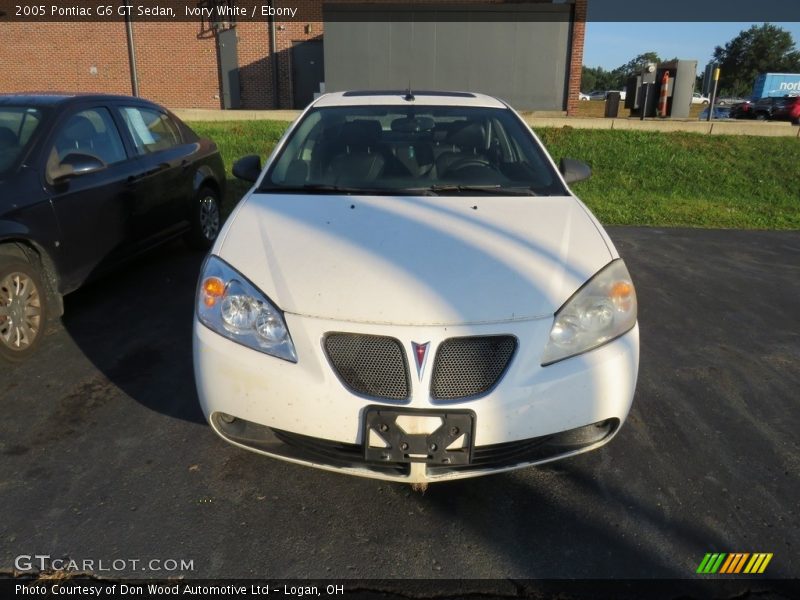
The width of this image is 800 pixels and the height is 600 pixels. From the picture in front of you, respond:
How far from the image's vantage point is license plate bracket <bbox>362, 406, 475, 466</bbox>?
226cm

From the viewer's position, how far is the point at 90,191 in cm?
446

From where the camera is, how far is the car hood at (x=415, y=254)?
2393 mm

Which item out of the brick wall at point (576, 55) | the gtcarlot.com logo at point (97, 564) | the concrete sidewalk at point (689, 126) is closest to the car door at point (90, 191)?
the gtcarlot.com logo at point (97, 564)

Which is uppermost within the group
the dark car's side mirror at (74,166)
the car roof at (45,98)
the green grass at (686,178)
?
the car roof at (45,98)

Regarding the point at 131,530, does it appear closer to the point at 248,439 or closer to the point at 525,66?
the point at 248,439

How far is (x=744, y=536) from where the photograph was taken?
98.1 inches

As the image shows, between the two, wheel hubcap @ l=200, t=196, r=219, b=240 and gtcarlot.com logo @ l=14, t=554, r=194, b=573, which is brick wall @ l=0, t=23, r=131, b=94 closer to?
wheel hubcap @ l=200, t=196, r=219, b=240

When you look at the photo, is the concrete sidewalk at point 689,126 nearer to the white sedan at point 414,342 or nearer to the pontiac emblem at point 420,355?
the white sedan at point 414,342

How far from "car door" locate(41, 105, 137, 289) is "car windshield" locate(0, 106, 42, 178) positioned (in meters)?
0.16

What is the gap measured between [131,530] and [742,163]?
39.7 ft

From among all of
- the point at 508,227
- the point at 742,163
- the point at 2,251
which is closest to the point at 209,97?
the point at 742,163

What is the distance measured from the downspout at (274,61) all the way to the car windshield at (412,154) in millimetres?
20284

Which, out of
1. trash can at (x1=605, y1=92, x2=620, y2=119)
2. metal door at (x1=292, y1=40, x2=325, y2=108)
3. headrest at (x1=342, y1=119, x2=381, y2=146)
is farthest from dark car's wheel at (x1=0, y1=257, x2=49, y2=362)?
metal door at (x1=292, y1=40, x2=325, y2=108)

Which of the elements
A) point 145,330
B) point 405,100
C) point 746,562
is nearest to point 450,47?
point 405,100
